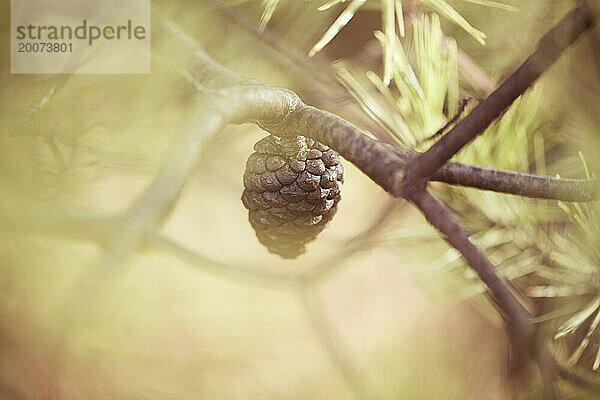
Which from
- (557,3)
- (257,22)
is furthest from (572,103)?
(257,22)

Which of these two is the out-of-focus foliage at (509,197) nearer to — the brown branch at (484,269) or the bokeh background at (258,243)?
the bokeh background at (258,243)

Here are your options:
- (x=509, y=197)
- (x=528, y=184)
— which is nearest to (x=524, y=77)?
(x=528, y=184)

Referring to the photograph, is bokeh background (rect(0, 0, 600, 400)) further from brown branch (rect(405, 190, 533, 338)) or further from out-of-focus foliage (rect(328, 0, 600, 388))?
brown branch (rect(405, 190, 533, 338))

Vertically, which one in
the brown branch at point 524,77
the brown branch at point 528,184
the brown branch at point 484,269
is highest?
the brown branch at point 524,77

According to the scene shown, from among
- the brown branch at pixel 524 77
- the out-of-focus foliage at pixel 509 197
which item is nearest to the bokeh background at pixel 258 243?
the out-of-focus foliage at pixel 509 197

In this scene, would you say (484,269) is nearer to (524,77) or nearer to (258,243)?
(524,77)

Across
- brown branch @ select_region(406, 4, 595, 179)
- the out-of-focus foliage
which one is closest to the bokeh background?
the out-of-focus foliage
